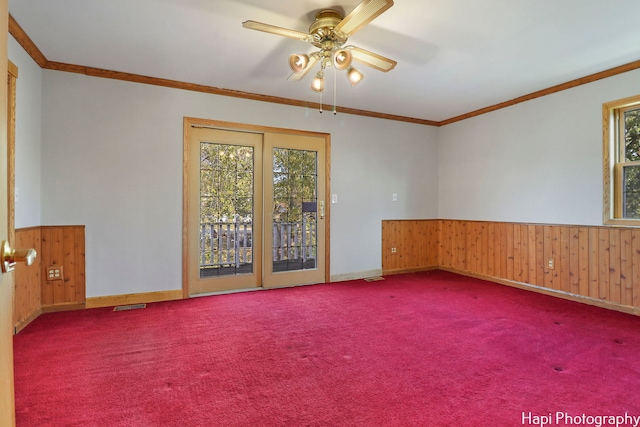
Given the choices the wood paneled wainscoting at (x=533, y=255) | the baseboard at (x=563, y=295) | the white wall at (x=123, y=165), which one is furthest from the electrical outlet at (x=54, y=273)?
the baseboard at (x=563, y=295)

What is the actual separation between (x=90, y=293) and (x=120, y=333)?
40.8 inches

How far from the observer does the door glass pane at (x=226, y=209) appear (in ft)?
13.1

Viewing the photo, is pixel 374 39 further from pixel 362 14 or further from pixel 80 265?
pixel 80 265

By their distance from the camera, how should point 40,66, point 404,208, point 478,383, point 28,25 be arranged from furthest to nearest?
point 404,208
point 40,66
point 28,25
point 478,383

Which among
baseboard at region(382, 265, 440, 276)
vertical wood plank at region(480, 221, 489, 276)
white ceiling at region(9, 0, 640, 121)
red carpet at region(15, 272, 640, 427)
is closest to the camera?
red carpet at region(15, 272, 640, 427)

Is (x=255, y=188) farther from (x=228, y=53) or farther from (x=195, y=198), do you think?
(x=228, y=53)

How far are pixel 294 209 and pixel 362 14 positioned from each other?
276 cm

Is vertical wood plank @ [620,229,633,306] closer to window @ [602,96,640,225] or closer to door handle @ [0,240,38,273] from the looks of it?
window @ [602,96,640,225]

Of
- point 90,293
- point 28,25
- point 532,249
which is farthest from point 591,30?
point 90,293

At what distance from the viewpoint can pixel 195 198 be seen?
3930mm

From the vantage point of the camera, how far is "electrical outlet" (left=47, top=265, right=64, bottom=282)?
10.8ft

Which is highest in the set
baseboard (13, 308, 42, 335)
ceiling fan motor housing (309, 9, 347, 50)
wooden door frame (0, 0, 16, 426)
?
ceiling fan motor housing (309, 9, 347, 50)

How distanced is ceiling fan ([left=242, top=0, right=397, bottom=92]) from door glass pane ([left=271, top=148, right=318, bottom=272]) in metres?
1.69

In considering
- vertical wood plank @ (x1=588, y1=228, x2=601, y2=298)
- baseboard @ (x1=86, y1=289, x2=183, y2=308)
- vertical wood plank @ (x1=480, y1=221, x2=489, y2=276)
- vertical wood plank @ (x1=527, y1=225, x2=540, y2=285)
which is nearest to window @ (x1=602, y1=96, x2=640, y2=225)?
vertical wood plank @ (x1=588, y1=228, x2=601, y2=298)
